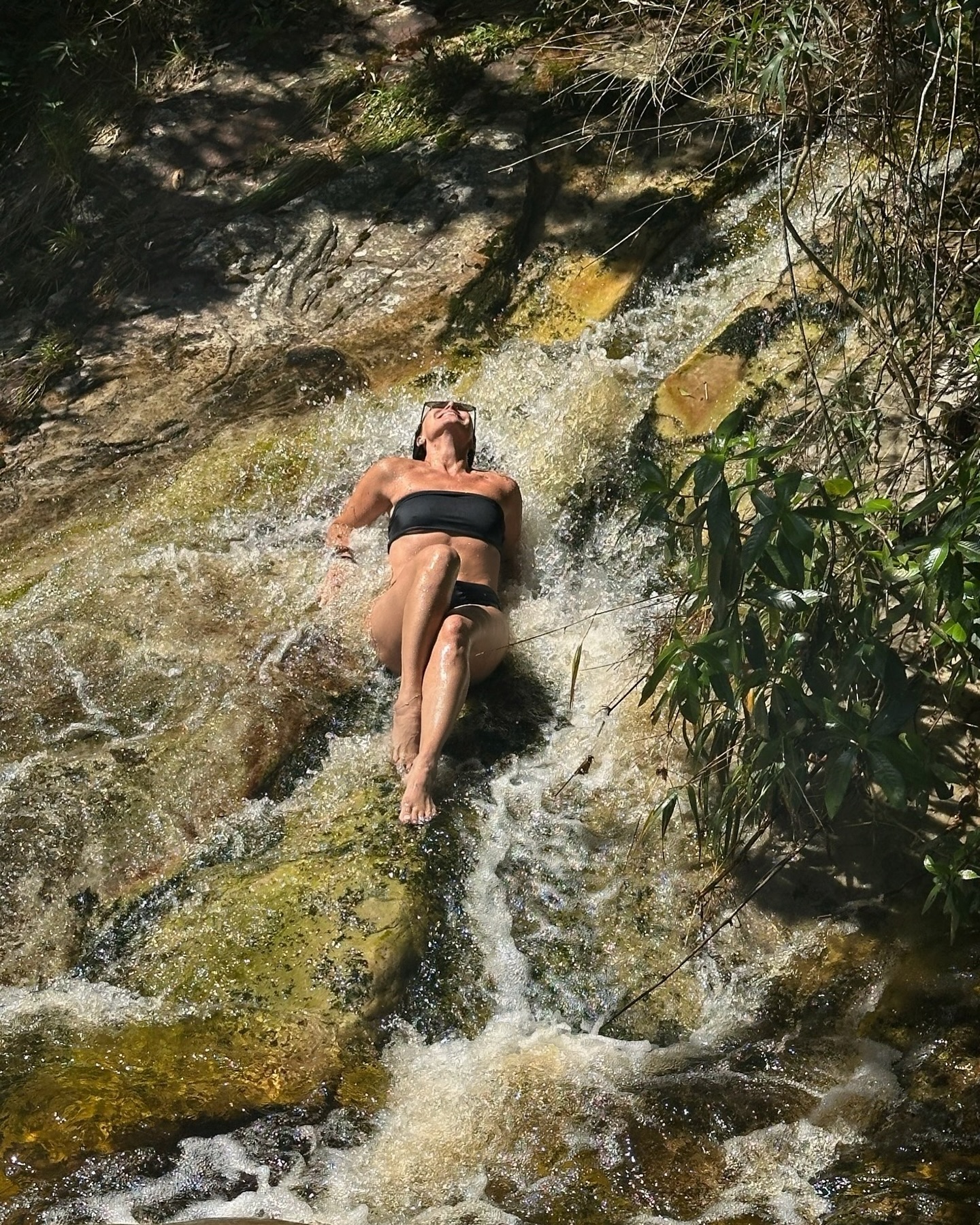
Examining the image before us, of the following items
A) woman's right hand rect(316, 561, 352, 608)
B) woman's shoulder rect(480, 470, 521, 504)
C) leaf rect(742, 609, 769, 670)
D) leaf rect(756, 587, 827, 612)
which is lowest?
woman's right hand rect(316, 561, 352, 608)

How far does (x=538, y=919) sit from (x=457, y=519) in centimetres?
164

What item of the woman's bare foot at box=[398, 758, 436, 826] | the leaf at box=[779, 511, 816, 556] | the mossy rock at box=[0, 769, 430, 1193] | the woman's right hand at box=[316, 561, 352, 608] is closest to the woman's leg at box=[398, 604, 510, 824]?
the woman's bare foot at box=[398, 758, 436, 826]

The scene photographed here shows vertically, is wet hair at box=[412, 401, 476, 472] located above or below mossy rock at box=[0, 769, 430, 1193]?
above

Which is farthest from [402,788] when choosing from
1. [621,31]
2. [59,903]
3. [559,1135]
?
[621,31]

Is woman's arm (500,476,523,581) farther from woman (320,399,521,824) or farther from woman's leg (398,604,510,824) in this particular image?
woman's leg (398,604,510,824)

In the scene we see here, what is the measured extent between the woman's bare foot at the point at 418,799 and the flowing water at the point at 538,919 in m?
0.05

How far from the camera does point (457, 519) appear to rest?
16.3 feet

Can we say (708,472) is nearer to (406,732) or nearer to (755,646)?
(755,646)

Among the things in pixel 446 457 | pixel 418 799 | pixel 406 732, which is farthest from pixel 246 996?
pixel 446 457

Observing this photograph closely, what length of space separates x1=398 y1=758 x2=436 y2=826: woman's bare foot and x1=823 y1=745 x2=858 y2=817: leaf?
1.46 meters

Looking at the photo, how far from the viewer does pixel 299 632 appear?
4.96m

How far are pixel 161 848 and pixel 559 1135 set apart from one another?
5.32 feet

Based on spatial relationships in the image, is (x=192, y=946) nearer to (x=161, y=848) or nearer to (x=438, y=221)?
(x=161, y=848)

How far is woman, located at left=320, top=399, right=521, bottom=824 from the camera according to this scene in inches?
172
